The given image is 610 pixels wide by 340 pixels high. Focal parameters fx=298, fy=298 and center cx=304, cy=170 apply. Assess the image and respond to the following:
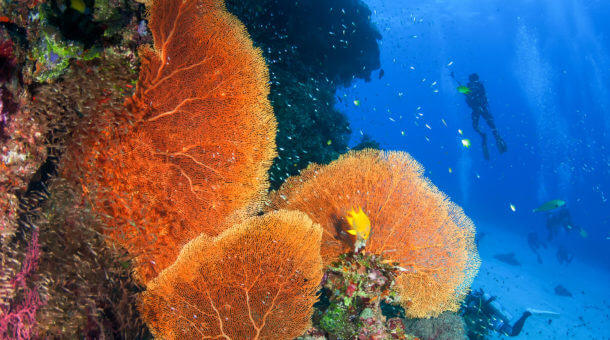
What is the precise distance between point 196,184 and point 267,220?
1.08 m

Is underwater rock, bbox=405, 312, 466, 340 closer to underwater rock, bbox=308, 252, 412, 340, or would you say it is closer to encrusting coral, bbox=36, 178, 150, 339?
underwater rock, bbox=308, 252, 412, 340

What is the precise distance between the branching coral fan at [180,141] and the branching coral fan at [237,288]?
575mm

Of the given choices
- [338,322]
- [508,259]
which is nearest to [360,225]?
[338,322]

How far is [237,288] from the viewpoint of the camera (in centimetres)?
336

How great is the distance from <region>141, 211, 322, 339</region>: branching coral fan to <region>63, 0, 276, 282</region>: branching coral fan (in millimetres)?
575

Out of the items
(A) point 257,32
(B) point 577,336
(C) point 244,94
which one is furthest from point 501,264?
(C) point 244,94

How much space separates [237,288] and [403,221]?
279cm

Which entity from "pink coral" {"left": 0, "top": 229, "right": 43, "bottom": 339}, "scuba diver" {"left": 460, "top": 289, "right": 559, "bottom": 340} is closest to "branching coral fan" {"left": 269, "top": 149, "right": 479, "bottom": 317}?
"pink coral" {"left": 0, "top": 229, "right": 43, "bottom": 339}

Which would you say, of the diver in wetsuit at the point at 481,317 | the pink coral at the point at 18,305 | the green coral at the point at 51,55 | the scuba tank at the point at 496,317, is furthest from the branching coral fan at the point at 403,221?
the scuba tank at the point at 496,317

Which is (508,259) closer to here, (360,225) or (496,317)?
(496,317)

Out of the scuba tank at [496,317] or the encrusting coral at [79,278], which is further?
the scuba tank at [496,317]

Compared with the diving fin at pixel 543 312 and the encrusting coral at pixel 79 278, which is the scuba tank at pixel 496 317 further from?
the diving fin at pixel 543 312

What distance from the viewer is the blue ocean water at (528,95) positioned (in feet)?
164

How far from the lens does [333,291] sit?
4.24 meters
